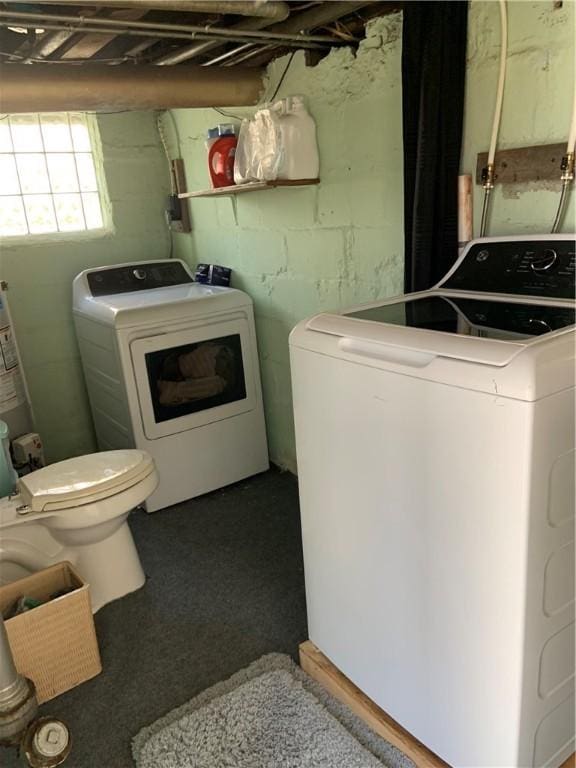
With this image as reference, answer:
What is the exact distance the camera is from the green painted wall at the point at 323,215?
2021 mm

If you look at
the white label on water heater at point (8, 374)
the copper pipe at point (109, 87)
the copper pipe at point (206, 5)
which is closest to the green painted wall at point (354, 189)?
the copper pipe at point (109, 87)

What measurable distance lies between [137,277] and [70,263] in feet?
1.18

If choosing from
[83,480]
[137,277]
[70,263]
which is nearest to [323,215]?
[137,277]

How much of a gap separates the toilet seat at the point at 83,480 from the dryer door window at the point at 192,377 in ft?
1.48

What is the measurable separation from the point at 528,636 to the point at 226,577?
4.44ft

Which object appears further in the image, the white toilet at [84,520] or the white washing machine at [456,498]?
the white toilet at [84,520]

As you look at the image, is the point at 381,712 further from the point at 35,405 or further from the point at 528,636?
the point at 35,405

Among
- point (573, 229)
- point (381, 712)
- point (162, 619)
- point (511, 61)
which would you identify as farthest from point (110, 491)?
point (511, 61)

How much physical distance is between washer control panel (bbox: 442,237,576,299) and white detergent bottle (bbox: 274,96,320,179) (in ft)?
2.87

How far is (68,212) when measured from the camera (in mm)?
3084

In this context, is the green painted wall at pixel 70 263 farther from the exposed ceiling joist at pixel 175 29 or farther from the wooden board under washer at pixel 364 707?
the wooden board under washer at pixel 364 707

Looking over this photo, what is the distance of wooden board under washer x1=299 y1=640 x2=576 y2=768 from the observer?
141 centimetres

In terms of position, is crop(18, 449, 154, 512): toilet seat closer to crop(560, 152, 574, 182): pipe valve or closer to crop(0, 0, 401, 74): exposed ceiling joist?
crop(0, 0, 401, 74): exposed ceiling joist

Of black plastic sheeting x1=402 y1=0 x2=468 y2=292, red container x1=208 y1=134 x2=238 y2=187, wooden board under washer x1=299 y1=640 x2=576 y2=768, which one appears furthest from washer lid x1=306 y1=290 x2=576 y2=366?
red container x1=208 y1=134 x2=238 y2=187
